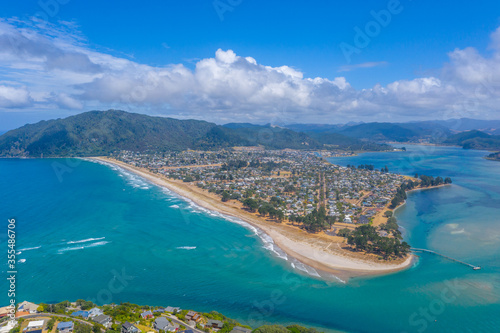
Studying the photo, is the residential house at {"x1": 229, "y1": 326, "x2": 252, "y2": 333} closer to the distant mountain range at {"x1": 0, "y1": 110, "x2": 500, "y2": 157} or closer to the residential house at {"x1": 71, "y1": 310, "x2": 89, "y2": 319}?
the residential house at {"x1": 71, "y1": 310, "x2": 89, "y2": 319}

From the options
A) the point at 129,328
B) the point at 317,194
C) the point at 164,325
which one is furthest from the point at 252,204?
the point at 129,328

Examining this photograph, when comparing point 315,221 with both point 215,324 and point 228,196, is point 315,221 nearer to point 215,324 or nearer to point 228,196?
point 228,196

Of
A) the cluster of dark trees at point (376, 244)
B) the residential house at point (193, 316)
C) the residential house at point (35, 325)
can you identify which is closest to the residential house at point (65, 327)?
the residential house at point (35, 325)

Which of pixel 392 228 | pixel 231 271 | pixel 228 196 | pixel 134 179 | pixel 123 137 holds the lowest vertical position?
pixel 231 271

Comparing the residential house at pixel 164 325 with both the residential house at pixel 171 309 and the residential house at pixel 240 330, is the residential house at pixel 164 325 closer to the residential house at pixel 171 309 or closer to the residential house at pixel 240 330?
the residential house at pixel 171 309

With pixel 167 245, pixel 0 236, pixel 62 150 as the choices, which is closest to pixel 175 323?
pixel 167 245

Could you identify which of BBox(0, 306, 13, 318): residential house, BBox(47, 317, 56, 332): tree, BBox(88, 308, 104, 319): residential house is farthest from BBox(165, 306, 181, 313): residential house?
BBox(0, 306, 13, 318): residential house

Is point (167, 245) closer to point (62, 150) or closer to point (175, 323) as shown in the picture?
point (175, 323)
